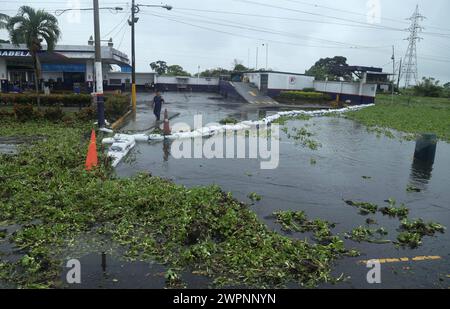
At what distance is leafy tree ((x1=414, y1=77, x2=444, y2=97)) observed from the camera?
5981 cm

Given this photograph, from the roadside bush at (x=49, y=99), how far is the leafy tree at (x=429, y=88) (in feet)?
177

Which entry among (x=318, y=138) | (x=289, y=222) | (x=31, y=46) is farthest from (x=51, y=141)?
(x=31, y=46)

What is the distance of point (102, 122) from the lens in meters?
15.8

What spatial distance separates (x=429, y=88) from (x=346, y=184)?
193ft

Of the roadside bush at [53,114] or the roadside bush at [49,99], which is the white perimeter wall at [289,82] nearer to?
the roadside bush at [49,99]

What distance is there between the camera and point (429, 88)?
60188 millimetres

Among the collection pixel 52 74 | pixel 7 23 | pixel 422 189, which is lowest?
pixel 422 189

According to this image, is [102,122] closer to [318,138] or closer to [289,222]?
[318,138]

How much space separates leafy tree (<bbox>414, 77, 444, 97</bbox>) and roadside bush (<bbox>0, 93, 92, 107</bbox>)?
53.9 metres

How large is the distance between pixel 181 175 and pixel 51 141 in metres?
5.39

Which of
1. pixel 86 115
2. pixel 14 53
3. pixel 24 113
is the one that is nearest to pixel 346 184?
pixel 86 115

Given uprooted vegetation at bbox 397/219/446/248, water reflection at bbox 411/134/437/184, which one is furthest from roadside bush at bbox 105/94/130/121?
uprooted vegetation at bbox 397/219/446/248

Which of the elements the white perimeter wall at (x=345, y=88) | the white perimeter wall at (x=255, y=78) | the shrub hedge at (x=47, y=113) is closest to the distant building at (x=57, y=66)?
the white perimeter wall at (x=255, y=78)

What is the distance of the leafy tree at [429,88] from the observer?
196 feet
